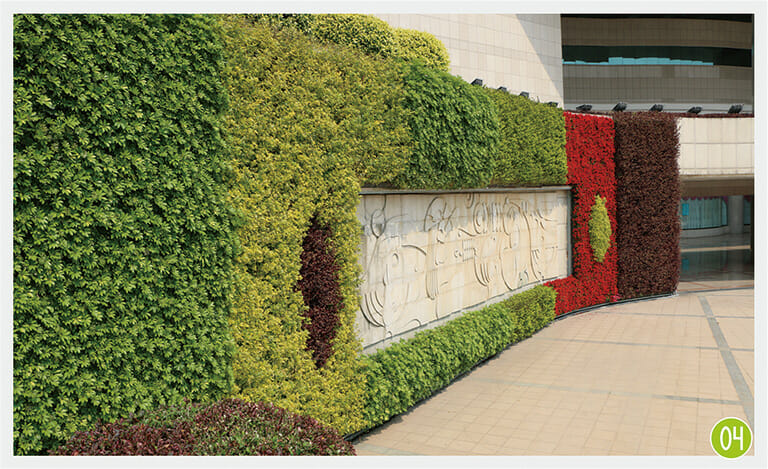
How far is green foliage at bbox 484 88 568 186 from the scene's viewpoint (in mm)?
11711

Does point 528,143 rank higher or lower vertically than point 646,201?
higher

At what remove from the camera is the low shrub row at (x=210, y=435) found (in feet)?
13.2

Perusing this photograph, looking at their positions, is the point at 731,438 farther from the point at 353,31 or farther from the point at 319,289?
the point at 353,31

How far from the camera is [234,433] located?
437cm

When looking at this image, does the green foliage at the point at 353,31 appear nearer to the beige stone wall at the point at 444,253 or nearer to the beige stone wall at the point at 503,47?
the beige stone wall at the point at 444,253

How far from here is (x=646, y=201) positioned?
1680cm

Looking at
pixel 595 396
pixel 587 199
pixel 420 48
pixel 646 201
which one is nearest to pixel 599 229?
pixel 587 199

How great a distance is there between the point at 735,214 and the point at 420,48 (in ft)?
141

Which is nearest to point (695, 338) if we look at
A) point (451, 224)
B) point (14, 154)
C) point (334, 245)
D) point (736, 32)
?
point (451, 224)

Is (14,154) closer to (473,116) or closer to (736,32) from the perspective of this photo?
(473,116)

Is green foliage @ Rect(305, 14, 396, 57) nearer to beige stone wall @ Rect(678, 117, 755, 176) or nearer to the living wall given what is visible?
the living wall

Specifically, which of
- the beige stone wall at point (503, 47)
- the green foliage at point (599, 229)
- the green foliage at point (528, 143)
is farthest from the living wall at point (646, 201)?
the beige stone wall at point (503, 47)

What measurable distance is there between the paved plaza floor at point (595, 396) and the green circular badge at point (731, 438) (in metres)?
0.12

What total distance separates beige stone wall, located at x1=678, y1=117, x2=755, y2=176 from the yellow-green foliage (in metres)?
14.3
